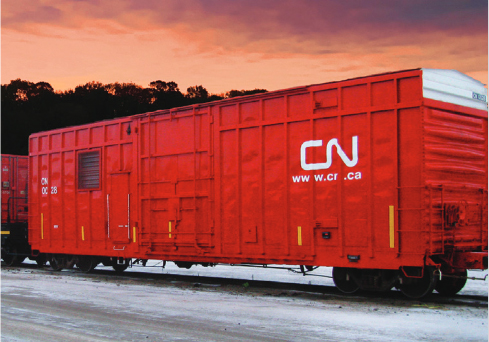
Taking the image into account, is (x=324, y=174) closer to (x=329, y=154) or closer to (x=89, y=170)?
(x=329, y=154)

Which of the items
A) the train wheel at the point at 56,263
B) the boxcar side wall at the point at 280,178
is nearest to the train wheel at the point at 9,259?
the train wheel at the point at 56,263

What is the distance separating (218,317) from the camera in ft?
31.2

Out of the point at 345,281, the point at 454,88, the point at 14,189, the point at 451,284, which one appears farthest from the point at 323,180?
the point at 14,189

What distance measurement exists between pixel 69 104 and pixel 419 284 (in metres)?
59.8

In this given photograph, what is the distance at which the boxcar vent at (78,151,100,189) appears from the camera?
56.9ft

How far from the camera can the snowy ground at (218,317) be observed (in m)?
8.10

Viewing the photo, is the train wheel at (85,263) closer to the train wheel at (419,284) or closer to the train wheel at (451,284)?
the train wheel at (419,284)

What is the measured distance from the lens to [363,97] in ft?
38.8

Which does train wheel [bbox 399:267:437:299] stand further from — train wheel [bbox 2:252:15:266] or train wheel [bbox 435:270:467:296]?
train wheel [bbox 2:252:15:266]

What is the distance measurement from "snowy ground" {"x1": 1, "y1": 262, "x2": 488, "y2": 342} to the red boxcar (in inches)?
44.6

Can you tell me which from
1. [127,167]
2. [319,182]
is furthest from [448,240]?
[127,167]

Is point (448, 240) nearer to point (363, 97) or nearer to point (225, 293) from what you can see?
point (363, 97)

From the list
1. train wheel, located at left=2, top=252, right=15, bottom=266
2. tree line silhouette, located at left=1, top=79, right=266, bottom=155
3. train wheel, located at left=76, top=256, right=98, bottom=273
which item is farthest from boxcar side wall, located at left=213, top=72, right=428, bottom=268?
tree line silhouette, located at left=1, top=79, right=266, bottom=155

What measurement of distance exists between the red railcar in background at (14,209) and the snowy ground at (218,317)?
847 cm
